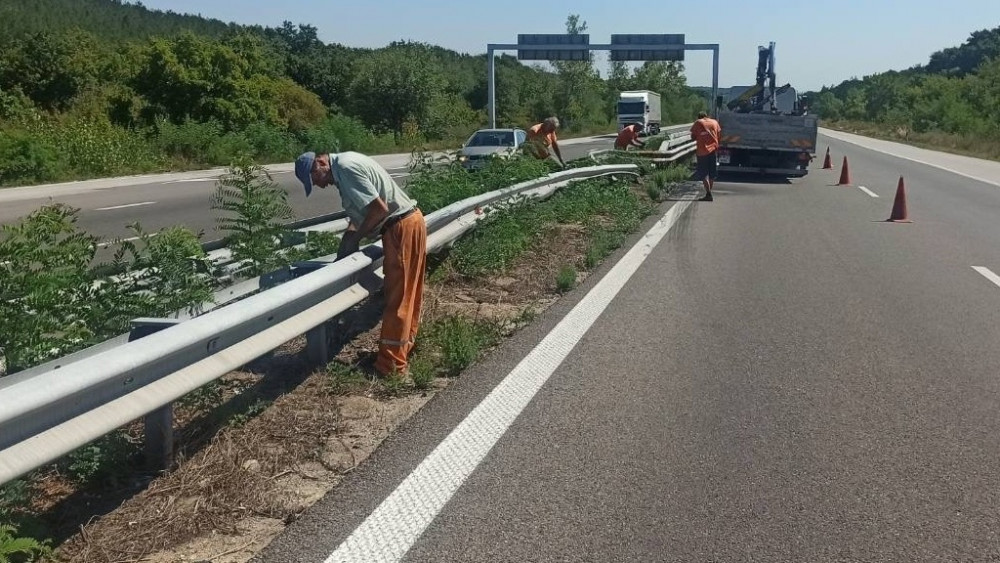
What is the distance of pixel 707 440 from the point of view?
5.09m

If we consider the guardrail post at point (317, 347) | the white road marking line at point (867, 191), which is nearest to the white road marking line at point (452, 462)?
the guardrail post at point (317, 347)

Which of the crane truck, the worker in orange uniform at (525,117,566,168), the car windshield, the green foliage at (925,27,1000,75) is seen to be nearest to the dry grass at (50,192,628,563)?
the worker in orange uniform at (525,117,566,168)

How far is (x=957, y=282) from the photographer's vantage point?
10273 mm

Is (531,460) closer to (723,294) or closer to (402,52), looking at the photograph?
(723,294)

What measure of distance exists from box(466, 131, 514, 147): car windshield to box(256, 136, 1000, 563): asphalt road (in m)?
19.6

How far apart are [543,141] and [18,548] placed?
15.0 metres

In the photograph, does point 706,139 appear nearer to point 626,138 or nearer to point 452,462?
point 626,138

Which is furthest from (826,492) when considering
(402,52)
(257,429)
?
(402,52)

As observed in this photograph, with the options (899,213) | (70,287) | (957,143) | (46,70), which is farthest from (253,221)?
(957,143)

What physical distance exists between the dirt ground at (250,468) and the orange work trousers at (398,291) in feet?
0.87

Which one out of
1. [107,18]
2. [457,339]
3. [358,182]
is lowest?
[457,339]

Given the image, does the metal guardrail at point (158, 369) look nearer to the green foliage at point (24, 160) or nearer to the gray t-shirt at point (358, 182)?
the gray t-shirt at point (358, 182)

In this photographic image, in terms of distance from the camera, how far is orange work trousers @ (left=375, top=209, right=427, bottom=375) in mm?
6090

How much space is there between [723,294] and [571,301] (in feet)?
5.14
